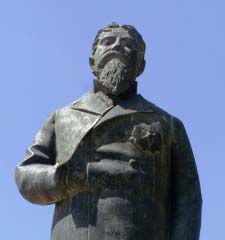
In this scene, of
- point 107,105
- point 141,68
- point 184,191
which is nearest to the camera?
point 184,191

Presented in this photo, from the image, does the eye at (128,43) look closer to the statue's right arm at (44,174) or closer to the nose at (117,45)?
the nose at (117,45)

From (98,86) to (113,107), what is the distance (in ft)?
1.01

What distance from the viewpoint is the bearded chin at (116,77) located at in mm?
7664

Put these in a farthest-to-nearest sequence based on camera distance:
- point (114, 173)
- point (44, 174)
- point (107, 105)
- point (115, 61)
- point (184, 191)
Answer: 1. point (115, 61)
2. point (107, 105)
3. point (184, 191)
4. point (44, 174)
5. point (114, 173)

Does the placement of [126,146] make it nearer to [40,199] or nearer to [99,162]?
[99,162]

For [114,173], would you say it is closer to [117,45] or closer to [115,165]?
[115,165]

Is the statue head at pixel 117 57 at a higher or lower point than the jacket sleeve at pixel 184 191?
higher

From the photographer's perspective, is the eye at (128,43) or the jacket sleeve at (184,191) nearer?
the jacket sleeve at (184,191)

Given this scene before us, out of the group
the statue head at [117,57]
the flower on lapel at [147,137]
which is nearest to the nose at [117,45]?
the statue head at [117,57]

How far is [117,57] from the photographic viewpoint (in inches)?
307

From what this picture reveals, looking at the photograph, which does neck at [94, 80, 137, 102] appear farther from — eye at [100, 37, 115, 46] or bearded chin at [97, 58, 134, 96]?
eye at [100, 37, 115, 46]

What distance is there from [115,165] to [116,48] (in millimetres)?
1154

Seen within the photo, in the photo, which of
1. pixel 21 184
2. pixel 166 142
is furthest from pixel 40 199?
pixel 166 142

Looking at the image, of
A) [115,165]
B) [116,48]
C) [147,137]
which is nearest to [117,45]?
[116,48]
